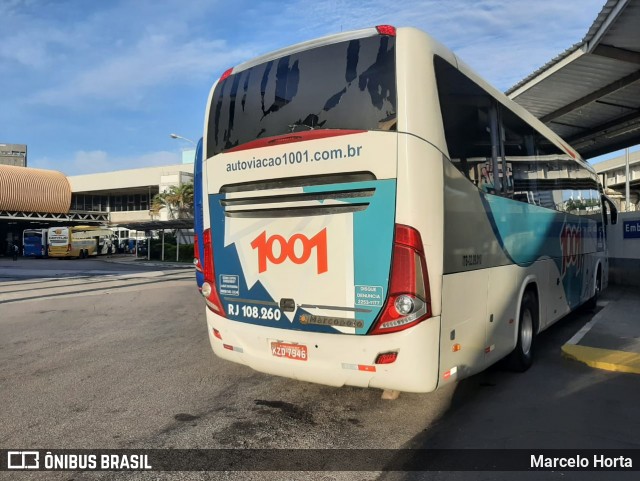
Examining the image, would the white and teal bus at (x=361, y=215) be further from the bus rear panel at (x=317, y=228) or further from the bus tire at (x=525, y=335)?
the bus tire at (x=525, y=335)

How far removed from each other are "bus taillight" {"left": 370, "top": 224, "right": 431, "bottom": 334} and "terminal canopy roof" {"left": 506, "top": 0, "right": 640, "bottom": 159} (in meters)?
8.81

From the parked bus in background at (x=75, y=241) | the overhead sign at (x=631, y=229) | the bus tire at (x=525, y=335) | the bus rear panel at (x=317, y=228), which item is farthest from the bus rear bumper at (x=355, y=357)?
the parked bus in background at (x=75, y=241)

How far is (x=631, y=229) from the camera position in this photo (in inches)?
627

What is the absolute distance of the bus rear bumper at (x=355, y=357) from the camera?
13.8 ft

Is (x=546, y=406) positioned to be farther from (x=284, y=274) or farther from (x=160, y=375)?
(x=160, y=375)

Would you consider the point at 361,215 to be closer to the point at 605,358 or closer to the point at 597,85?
the point at 605,358

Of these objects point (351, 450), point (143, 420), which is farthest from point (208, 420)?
point (351, 450)

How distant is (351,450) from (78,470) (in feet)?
7.02

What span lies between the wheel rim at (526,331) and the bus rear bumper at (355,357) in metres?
2.66


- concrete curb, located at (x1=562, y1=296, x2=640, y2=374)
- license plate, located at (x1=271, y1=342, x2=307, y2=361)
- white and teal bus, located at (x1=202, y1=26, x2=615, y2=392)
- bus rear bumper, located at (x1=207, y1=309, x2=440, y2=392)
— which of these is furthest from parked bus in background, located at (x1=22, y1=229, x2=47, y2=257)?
concrete curb, located at (x1=562, y1=296, x2=640, y2=374)

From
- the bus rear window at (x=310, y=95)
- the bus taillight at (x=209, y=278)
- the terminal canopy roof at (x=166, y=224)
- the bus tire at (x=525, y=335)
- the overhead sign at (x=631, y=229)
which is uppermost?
the bus rear window at (x=310, y=95)

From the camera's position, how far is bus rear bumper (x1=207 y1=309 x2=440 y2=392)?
13.8 feet

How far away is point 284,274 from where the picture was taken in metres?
4.86

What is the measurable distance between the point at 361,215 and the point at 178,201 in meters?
44.8
